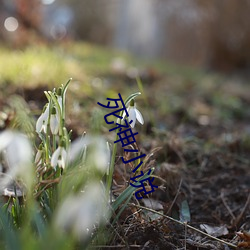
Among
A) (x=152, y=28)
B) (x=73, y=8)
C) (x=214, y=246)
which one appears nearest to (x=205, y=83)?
(x=214, y=246)

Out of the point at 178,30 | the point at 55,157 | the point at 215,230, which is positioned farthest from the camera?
the point at 178,30

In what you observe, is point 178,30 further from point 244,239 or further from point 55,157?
point 55,157

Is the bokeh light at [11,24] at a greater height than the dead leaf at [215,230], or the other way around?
the bokeh light at [11,24]

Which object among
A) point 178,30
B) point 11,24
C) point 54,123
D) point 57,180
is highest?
point 11,24

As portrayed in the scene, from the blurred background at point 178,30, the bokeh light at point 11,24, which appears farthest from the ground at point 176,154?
the blurred background at point 178,30

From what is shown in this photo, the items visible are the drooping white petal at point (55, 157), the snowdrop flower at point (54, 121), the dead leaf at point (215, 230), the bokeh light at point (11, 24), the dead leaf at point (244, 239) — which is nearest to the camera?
the drooping white petal at point (55, 157)

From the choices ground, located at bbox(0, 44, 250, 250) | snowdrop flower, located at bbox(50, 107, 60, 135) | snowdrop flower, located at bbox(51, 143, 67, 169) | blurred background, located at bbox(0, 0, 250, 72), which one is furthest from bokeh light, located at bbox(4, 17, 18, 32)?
snowdrop flower, located at bbox(51, 143, 67, 169)

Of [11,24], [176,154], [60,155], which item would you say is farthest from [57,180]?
[11,24]

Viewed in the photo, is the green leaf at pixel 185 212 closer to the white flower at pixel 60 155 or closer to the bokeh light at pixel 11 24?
the white flower at pixel 60 155

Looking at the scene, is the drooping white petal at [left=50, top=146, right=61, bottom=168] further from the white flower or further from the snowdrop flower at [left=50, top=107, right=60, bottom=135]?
the snowdrop flower at [left=50, top=107, right=60, bottom=135]

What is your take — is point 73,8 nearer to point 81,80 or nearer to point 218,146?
point 81,80
